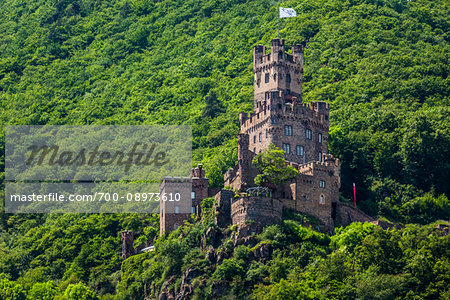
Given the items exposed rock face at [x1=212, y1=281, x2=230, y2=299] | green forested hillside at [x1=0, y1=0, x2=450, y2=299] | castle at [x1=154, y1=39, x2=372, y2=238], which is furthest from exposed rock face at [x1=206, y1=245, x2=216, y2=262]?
exposed rock face at [x1=212, y1=281, x2=230, y2=299]

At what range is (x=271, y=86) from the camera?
11931cm

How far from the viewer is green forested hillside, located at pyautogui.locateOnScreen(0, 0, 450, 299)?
110 metres

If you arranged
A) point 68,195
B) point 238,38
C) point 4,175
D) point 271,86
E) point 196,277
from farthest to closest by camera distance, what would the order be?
1. point 238,38
2. point 4,175
3. point 68,195
4. point 271,86
5. point 196,277

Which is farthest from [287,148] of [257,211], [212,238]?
[212,238]

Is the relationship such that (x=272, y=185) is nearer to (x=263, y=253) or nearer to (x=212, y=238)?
(x=212, y=238)

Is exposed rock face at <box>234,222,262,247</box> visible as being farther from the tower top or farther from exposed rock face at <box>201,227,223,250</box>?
the tower top

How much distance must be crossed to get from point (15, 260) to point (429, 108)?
5472cm

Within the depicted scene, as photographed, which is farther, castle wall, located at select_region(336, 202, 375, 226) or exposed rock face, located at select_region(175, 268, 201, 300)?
castle wall, located at select_region(336, 202, 375, 226)

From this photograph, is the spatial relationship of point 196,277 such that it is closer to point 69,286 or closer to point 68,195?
point 69,286

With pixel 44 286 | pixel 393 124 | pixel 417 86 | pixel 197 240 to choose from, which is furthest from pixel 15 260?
pixel 417 86

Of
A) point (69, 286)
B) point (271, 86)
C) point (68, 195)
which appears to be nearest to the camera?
point (69, 286)

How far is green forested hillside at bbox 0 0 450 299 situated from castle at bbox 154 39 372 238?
4576 millimetres

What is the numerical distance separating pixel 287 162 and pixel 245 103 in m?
42.9

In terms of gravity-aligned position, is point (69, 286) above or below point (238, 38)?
below
